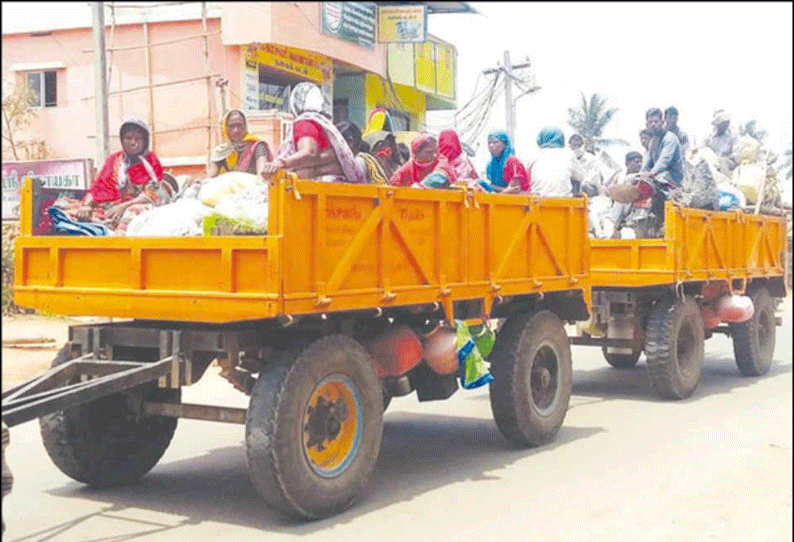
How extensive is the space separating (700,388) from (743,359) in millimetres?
1139

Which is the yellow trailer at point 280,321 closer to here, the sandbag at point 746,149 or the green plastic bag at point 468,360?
the green plastic bag at point 468,360

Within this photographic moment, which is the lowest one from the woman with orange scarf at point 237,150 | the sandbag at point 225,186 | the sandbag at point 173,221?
the sandbag at point 173,221

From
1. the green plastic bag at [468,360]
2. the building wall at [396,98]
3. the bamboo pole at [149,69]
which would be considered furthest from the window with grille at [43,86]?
the green plastic bag at [468,360]

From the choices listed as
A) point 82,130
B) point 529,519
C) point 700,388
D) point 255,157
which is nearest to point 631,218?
point 700,388

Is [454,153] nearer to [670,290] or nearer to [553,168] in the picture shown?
[553,168]

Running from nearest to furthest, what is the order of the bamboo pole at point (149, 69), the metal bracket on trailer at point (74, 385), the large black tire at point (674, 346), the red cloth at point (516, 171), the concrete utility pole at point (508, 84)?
the metal bracket on trailer at point (74, 385) → the red cloth at point (516, 171) → the concrete utility pole at point (508, 84) → the large black tire at point (674, 346) → the bamboo pole at point (149, 69)

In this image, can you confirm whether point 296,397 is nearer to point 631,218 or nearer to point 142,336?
point 142,336

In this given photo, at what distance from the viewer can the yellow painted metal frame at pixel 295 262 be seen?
4.69 meters

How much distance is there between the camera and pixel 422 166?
6809 millimetres

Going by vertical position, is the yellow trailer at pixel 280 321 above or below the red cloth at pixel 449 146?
below

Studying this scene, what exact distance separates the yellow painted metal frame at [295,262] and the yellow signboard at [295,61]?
10084 millimetres

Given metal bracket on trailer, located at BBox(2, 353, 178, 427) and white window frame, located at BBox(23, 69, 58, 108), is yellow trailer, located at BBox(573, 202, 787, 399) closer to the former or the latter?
metal bracket on trailer, located at BBox(2, 353, 178, 427)

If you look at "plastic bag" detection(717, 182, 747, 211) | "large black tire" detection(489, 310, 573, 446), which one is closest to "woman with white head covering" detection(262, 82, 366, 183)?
"large black tire" detection(489, 310, 573, 446)

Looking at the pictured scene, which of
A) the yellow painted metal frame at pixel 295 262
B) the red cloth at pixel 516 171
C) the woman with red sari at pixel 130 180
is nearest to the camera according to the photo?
the yellow painted metal frame at pixel 295 262
